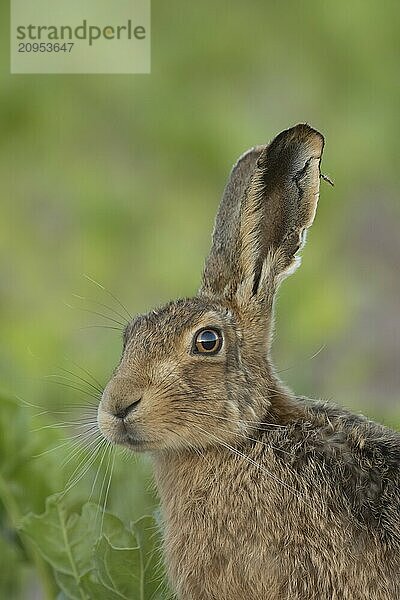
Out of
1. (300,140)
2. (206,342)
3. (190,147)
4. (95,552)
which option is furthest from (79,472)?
(190,147)

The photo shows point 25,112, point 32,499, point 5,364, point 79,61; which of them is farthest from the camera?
point 25,112

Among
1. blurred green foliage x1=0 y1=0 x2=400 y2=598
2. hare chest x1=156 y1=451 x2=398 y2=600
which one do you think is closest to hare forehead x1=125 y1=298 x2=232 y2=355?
hare chest x1=156 y1=451 x2=398 y2=600

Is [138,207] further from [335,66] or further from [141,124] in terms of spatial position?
[335,66]

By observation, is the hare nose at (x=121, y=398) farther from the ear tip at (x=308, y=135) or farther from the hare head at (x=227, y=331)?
the ear tip at (x=308, y=135)

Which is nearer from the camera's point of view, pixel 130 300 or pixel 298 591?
pixel 298 591

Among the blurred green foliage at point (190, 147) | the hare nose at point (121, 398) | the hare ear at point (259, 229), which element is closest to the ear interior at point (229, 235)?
the hare ear at point (259, 229)

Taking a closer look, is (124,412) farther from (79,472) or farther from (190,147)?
(190,147)

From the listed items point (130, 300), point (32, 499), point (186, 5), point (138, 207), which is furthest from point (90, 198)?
point (32, 499)
